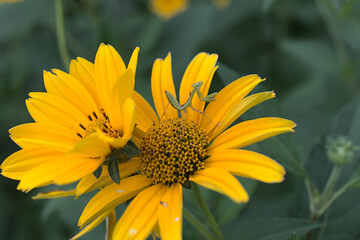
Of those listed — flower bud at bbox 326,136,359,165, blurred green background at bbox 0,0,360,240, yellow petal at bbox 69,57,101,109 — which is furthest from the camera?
blurred green background at bbox 0,0,360,240

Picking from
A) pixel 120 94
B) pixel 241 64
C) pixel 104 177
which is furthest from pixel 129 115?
pixel 241 64

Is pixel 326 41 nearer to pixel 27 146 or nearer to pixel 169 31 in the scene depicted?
pixel 169 31

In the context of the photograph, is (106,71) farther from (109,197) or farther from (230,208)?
(230,208)

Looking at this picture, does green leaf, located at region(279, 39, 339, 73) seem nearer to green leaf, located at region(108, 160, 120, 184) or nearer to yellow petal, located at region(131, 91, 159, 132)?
yellow petal, located at region(131, 91, 159, 132)

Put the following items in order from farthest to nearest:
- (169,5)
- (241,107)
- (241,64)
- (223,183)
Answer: (169,5) → (241,64) → (241,107) → (223,183)

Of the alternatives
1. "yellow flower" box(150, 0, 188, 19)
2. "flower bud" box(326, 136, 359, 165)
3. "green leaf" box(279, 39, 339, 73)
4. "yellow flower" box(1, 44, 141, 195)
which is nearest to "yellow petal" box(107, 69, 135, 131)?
"yellow flower" box(1, 44, 141, 195)

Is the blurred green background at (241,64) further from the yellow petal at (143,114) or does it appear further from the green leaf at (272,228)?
the yellow petal at (143,114)

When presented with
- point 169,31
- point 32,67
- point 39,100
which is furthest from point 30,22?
point 39,100
